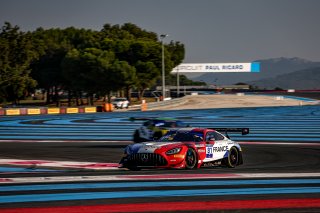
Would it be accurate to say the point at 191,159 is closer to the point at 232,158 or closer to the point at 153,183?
the point at 232,158

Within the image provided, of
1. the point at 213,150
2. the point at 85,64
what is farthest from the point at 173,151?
the point at 85,64

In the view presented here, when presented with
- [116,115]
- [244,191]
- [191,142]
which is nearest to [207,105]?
[116,115]

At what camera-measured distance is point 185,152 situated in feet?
46.4

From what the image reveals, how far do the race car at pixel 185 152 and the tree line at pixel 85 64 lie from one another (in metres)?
54.7

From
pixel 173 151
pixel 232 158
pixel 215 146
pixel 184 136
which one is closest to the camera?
pixel 173 151

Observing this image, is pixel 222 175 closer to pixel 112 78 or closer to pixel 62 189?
pixel 62 189

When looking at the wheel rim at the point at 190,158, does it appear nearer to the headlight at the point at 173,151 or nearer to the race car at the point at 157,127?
the headlight at the point at 173,151

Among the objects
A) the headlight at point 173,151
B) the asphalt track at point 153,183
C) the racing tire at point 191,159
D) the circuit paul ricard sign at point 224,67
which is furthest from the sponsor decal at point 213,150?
the circuit paul ricard sign at point 224,67

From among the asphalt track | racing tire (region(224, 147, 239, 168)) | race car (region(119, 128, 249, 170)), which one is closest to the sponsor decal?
race car (region(119, 128, 249, 170))

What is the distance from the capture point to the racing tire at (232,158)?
15.8 meters

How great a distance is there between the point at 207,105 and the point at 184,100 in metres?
4.83

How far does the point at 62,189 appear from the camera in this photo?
35.0 feet

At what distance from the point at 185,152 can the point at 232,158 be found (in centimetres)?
226

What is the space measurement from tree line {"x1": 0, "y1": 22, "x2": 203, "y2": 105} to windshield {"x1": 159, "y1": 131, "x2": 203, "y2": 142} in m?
55.0
